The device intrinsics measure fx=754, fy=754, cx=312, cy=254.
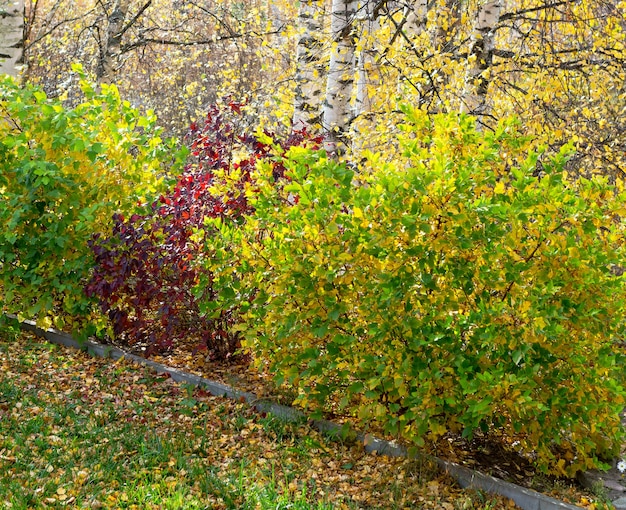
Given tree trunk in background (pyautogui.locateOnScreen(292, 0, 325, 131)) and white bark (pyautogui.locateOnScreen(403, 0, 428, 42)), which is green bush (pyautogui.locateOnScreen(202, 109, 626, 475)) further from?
white bark (pyautogui.locateOnScreen(403, 0, 428, 42))

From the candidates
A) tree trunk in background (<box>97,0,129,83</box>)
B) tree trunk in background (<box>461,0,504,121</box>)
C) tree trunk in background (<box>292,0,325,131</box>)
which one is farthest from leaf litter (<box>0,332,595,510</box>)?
tree trunk in background (<box>97,0,129,83</box>)

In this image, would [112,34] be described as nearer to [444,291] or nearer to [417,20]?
[417,20]

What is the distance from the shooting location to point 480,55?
643 cm

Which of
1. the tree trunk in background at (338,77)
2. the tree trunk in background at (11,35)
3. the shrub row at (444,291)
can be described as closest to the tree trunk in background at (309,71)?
the tree trunk in background at (338,77)

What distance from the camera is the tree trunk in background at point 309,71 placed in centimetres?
693

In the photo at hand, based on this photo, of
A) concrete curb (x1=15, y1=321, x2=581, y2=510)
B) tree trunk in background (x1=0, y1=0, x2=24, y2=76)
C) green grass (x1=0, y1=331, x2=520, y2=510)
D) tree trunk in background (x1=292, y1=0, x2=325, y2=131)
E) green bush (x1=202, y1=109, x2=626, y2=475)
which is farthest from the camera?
tree trunk in background (x1=0, y1=0, x2=24, y2=76)

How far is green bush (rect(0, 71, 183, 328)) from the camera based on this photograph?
524cm

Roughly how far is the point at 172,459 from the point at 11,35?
5.12m

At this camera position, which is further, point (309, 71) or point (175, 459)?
point (309, 71)

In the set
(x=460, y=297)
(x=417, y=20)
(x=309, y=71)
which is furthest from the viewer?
(x=417, y=20)

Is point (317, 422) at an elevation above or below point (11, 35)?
below

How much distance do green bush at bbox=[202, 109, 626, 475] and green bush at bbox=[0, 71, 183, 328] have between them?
6.24ft

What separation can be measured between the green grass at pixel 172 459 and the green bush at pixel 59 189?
84 cm

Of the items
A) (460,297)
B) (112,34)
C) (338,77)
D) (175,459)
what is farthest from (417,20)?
(175,459)
